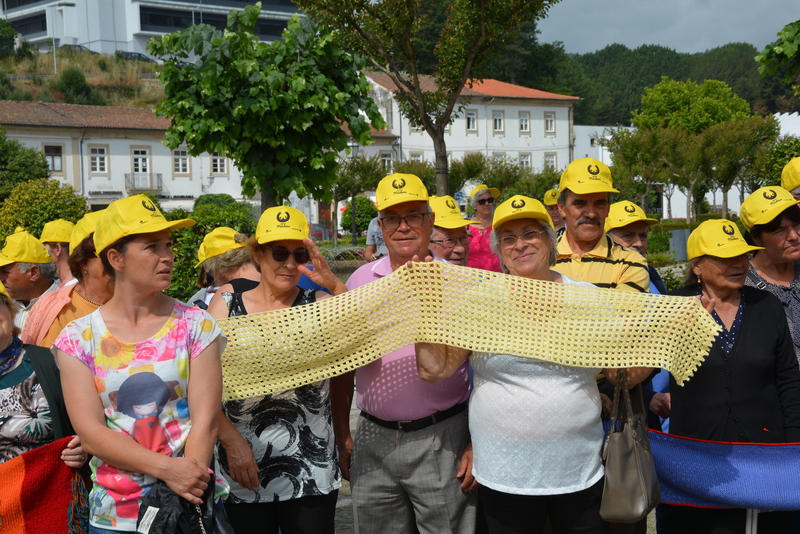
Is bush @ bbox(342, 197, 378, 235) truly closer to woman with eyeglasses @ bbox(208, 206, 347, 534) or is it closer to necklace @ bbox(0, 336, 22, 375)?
woman with eyeglasses @ bbox(208, 206, 347, 534)

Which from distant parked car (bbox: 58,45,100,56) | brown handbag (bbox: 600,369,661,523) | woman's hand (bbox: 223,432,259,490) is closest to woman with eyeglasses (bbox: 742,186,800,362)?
brown handbag (bbox: 600,369,661,523)

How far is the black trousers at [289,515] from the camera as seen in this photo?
3631 millimetres

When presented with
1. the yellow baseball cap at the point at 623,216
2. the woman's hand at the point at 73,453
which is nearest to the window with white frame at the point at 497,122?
the yellow baseball cap at the point at 623,216

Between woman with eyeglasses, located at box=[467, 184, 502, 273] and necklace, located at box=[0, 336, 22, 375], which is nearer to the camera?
necklace, located at box=[0, 336, 22, 375]

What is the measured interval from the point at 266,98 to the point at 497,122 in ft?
189

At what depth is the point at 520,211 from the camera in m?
3.52

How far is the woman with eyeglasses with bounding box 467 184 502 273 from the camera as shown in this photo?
22.3ft

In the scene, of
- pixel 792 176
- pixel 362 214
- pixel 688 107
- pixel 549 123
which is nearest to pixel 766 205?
pixel 792 176

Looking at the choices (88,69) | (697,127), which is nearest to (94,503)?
(697,127)

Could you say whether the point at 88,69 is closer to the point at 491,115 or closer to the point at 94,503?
the point at 491,115

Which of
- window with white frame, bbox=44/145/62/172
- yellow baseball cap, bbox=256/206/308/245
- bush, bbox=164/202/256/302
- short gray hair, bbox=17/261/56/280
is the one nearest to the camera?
yellow baseball cap, bbox=256/206/308/245

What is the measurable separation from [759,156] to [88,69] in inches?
2528

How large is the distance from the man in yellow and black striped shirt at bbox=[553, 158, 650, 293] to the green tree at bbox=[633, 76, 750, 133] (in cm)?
6444

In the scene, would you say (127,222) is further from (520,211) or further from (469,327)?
(520,211)
